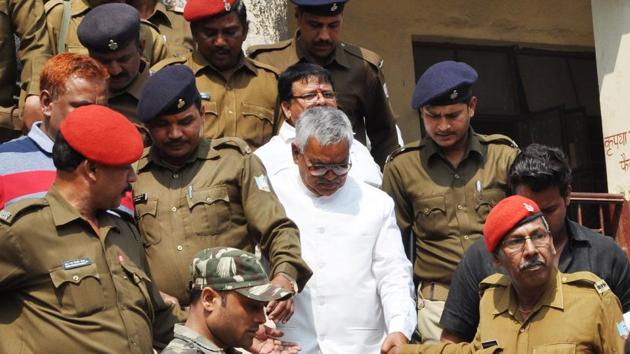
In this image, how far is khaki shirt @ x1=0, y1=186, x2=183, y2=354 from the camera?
4.79m

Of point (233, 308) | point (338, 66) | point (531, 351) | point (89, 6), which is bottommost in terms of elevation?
point (531, 351)

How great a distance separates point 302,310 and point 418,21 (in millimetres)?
5669

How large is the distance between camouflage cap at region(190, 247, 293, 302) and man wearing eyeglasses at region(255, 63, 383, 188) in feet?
5.61

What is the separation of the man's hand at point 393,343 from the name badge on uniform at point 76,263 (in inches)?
56.3

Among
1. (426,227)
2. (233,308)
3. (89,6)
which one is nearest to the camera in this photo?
(233,308)

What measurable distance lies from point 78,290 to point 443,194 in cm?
223

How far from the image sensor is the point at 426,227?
6.58 metres

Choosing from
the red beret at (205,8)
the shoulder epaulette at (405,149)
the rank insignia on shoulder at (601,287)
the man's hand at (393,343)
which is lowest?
the man's hand at (393,343)

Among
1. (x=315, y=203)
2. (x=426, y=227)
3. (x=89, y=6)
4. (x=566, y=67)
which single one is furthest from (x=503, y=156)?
(x=566, y=67)

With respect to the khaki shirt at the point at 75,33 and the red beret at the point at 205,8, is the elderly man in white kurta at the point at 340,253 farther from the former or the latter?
the khaki shirt at the point at 75,33

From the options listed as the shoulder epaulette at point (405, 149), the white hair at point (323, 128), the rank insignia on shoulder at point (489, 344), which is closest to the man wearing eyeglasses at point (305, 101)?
the shoulder epaulette at point (405, 149)

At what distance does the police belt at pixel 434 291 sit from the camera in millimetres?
6523

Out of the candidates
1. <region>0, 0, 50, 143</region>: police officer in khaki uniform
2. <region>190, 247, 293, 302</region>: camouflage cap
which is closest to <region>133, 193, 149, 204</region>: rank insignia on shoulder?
<region>0, 0, 50, 143</region>: police officer in khaki uniform

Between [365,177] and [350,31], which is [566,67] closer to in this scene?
[350,31]
